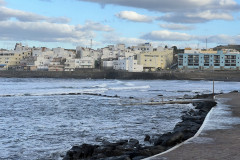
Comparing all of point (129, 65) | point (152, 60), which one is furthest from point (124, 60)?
point (152, 60)

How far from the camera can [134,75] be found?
103m

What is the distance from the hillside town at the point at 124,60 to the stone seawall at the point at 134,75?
14.9ft

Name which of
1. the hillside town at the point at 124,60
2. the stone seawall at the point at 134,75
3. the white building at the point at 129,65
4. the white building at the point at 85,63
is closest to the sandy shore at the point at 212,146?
the stone seawall at the point at 134,75

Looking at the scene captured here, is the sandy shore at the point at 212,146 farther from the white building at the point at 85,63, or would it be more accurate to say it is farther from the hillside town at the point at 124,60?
the white building at the point at 85,63

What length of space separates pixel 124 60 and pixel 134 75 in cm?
991

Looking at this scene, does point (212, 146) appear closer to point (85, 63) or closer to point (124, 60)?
point (124, 60)

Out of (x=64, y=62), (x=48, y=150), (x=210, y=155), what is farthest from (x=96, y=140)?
(x=64, y=62)

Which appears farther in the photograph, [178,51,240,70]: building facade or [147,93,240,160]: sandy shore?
[178,51,240,70]: building facade

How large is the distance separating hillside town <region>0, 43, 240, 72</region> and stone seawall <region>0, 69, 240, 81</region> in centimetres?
454

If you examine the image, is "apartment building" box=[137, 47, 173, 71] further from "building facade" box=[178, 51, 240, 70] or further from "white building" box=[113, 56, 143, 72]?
"building facade" box=[178, 51, 240, 70]

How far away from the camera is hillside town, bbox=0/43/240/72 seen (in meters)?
113

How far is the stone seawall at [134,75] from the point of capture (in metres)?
98.7

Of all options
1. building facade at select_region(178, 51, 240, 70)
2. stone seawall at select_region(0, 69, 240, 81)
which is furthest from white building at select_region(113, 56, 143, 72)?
building facade at select_region(178, 51, 240, 70)

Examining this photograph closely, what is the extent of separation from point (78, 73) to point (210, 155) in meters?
109
